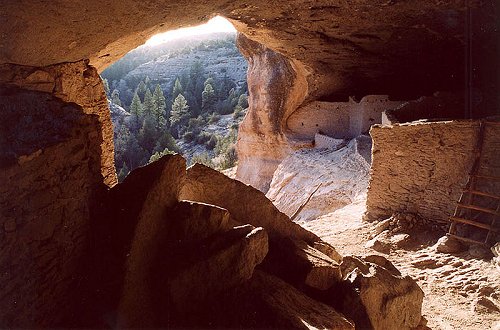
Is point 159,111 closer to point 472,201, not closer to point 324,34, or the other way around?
point 324,34

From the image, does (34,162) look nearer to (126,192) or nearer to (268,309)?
(126,192)

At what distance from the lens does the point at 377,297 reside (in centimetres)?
317

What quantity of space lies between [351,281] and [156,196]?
70.0 inches

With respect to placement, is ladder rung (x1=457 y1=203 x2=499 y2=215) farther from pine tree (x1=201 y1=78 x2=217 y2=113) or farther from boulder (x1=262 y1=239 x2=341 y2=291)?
pine tree (x1=201 y1=78 x2=217 y2=113)

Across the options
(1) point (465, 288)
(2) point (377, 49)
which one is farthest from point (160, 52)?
(1) point (465, 288)

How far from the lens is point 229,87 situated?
49875 mm

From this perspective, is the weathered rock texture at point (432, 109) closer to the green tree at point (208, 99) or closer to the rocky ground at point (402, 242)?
the rocky ground at point (402, 242)

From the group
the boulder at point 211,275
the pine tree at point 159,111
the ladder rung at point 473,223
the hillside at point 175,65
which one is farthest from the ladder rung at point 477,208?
the hillside at point 175,65

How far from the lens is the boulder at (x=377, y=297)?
3047mm

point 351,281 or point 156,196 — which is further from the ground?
point 156,196

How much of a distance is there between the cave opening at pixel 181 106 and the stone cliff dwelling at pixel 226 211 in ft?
50.0

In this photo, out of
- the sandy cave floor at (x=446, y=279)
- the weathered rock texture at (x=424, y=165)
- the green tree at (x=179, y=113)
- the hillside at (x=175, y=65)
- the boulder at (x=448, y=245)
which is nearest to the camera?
the sandy cave floor at (x=446, y=279)

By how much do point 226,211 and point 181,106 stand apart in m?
40.2

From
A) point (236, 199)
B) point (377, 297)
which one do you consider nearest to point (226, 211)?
point (236, 199)
